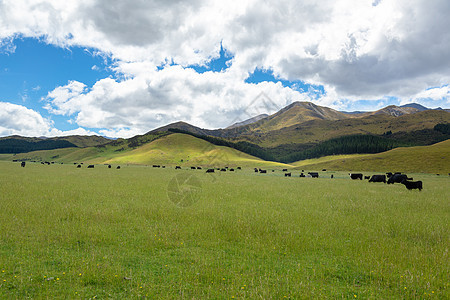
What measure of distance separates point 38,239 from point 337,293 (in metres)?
10.00

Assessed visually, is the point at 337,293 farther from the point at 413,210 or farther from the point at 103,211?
the point at 413,210

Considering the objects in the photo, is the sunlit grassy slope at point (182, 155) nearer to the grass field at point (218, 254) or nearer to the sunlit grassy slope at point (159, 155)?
the sunlit grassy slope at point (159, 155)

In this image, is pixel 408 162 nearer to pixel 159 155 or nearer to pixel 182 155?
pixel 182 155

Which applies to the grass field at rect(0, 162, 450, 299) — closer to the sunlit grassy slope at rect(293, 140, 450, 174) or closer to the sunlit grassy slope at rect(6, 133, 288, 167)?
the sunlit grassy slope at rect(293, 140, 450, 174)

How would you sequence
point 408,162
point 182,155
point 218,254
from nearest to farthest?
point 218,254
point 408,162
point 182,155

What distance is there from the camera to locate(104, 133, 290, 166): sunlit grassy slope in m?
135

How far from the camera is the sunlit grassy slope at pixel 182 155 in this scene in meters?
135

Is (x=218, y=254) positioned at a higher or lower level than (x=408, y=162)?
lower

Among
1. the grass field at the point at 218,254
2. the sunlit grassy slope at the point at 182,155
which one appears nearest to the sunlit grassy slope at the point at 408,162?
the sunlit grassy slope at the point at 182,155

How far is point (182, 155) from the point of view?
15788 centimetres

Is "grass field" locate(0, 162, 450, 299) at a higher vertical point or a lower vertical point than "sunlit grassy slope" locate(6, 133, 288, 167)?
lower

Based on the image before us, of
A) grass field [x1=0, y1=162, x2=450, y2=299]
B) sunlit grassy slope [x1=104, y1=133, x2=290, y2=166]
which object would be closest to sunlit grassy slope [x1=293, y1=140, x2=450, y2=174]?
sunlit grassy slope [x1=104, y1=133, x2=290, y2=166]

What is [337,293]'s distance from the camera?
549 centimetres

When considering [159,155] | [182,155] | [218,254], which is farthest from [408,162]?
[159,155]
